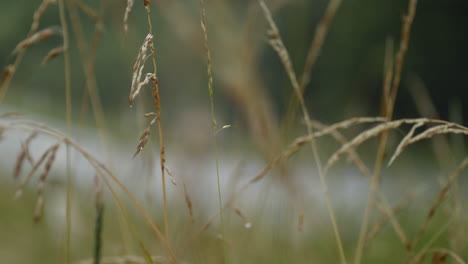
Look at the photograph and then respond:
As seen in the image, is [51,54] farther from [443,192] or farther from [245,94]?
[443,192]

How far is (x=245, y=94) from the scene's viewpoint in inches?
49.9

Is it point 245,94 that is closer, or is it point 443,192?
point 443,192

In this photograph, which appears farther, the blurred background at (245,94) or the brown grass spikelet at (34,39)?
the blurred background at (245,94)

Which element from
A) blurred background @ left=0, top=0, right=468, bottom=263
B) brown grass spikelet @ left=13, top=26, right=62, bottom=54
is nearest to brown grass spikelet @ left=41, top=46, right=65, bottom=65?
brown grass spikelet @ left=13, top=26, right=62, bottom=54

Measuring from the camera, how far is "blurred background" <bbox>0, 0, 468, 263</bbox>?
1.32 metres

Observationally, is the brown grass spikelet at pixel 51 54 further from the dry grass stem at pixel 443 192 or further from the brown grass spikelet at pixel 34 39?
the dry grass stem at pixel 443 192

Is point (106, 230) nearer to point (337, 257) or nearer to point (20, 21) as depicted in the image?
A: point (337, 257)

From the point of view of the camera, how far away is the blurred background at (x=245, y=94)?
1.32m

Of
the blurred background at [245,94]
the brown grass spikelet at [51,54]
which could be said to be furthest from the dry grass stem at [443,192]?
the brown grass spikelet at [51,54]

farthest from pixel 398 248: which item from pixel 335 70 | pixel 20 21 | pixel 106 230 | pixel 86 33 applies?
pixel 20 21

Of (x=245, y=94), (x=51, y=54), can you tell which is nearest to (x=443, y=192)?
(x=245, y=94)

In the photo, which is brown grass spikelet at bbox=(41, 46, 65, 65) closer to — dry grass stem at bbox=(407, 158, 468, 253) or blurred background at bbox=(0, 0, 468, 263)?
blurred background at bbox=(0, 0, 468, 263)

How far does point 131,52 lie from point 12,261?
90 cm

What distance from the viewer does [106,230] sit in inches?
89.7
